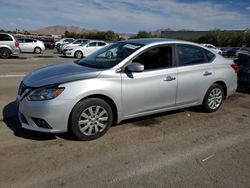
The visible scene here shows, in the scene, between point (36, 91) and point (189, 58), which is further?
point (189, 58)

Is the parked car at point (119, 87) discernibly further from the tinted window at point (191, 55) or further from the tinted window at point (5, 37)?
the tinted window at point (5, 37)

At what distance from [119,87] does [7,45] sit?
15.5 m

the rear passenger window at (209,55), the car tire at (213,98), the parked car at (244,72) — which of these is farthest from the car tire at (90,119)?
the parked car at (244,72)

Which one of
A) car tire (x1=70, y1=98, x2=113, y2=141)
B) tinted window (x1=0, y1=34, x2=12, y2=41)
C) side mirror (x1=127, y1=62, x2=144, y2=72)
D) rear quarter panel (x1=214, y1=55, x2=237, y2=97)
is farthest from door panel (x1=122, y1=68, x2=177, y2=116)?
tinted window (x1=0, y1=34, x2=12, y2=41)

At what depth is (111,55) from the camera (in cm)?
519

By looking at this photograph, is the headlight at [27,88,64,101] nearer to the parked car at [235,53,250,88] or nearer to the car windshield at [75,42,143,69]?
the car windshield at [75,42,143,69]

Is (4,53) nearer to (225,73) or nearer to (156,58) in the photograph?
(156,58)

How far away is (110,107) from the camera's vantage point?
180 inches

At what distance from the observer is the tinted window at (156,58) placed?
4.96 m

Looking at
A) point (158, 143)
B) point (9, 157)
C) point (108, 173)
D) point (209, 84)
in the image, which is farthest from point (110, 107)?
point (209, 84)

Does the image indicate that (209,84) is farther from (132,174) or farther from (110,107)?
(132,174)

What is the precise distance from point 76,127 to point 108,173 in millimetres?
1076

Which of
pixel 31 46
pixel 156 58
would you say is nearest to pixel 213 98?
pixel 156 58

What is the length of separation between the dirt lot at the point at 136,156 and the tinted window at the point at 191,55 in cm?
119
